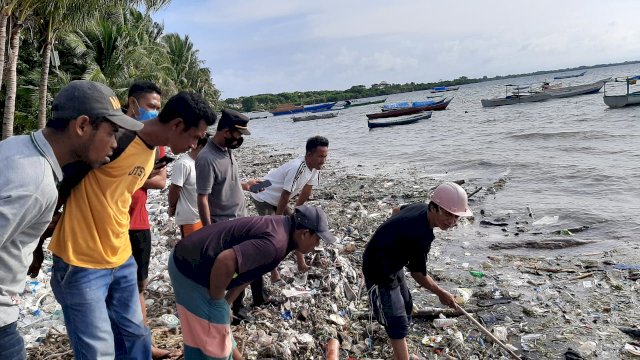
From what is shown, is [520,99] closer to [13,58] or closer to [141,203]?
[13,58]

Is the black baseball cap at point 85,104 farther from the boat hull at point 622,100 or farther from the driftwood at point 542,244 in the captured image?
the boat hull at point 622,100

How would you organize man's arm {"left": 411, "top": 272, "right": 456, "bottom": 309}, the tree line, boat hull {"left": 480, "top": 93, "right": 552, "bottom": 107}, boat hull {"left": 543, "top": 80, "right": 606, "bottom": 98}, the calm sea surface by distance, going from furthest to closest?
boat hull {"left": 480, "top": 93, "right": 552, "bottom": 107}
boat hull {"left": 543, "top": 80, "right": 606, "bottom": 98}
the tree line
the calm sea surface
man's arm {"left": 411, "top": 272, "right": 456, "bottom": 309}

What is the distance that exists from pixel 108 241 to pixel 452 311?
140 inches

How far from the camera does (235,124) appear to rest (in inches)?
141

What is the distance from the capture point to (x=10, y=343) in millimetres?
1667

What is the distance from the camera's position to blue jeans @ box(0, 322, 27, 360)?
164 cm

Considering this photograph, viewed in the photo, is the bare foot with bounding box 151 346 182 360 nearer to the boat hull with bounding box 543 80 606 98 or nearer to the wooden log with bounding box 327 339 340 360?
the wooden log with bounding box 327 339 340 360

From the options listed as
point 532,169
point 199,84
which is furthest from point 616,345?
point 199,84

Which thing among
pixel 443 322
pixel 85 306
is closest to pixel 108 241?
pixel 85 306

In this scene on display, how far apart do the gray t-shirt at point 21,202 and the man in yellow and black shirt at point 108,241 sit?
0.49 metres

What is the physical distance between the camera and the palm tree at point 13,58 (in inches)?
A: 375

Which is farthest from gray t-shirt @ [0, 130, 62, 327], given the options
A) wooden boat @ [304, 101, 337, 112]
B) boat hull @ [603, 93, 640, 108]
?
wooden boat @ [304, 101, 337, 112]

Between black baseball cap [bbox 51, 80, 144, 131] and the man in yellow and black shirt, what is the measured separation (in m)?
0.42

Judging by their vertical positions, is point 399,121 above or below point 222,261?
below
